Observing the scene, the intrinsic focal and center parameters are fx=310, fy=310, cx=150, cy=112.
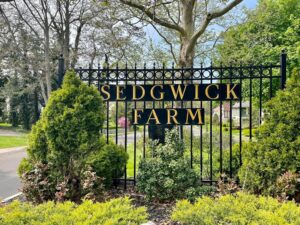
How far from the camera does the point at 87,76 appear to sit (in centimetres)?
546

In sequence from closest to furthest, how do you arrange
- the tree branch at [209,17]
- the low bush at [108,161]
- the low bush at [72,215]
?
the low bush at [72,215] → the low bush at [108,161] → the tree branch at [209,17]

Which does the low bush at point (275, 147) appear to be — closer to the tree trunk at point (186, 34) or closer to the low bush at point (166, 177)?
the low bush at point (166, 177)

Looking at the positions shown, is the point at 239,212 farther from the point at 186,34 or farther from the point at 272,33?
the point at 272,33

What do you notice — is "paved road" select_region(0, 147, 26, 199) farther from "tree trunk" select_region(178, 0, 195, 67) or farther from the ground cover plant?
"tree trunk" select_region(178, 0, 195, 67)

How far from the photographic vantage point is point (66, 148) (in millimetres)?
4230

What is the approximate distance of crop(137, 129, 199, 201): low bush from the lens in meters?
4.44

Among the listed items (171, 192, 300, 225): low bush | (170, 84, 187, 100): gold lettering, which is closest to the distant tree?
(170, 84, 187, 100): gold lettering

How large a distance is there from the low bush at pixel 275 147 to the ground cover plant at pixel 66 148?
2.13 meters

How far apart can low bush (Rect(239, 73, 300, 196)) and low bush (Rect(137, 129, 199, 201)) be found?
78 cm

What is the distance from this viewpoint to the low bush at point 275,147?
409 cm

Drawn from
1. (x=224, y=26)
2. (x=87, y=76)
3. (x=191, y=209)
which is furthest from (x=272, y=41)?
(x=191, y=209)

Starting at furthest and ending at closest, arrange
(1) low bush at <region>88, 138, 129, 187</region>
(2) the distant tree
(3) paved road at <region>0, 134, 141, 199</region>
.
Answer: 1. (2) the distant tree
2. (3) paved road at <region>0, 134, 141, 199</region>
3. (1) low bush at <region>88, 138, 129, 187</region>

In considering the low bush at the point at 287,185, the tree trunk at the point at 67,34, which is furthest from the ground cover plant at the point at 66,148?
the tree trunk at the point at 67,34

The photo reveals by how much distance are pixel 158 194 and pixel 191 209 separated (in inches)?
57.0
